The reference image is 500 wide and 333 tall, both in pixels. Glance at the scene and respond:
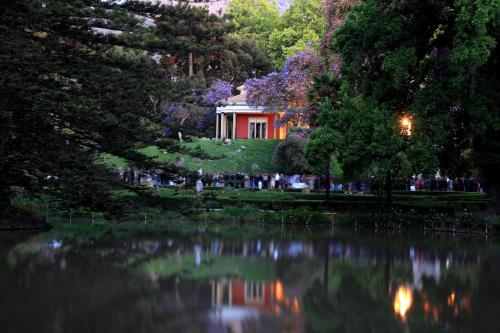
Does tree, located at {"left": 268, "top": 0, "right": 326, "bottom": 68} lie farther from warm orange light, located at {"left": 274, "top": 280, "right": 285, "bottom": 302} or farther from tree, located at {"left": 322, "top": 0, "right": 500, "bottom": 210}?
warm orange light, located at {"left": 274, "top": 280, "right": 285, "bottom": 302}

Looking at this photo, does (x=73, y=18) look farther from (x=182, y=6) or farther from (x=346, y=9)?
(x=346, y=9)

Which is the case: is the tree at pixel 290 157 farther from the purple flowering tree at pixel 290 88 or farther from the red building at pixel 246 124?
the red building at pixel 246 124

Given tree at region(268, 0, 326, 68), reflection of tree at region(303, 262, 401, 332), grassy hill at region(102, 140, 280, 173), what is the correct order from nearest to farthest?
reflection of tree at region(303, 262, 401, 332)
grassy hill at region(102, 140, 280, 173)
tree at region(268, 0, 326, 68)

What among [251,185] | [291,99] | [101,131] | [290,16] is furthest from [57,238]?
[290,16]

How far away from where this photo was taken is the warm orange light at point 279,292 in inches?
454

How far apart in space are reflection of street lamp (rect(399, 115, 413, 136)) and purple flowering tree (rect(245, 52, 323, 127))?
29.9 ft

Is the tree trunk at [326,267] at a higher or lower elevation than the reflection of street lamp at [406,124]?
lower

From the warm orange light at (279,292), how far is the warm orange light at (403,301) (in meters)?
1.72

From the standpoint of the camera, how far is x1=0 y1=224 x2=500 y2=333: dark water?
955 cm

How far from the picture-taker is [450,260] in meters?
17.1

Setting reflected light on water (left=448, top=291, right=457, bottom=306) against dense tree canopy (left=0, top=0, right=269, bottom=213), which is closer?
reflected light on water (left=448, top=291, right=457, bottom=306)

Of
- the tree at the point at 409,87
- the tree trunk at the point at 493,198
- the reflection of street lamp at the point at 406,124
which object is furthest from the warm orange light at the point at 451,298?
the tree trunk at the point at 493,198

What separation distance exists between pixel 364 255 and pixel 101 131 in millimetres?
7491

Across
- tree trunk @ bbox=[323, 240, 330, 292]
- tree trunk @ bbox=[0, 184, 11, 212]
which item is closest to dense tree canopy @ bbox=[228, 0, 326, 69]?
tree trunk @ bbox=[0, 184, 11, 212]
